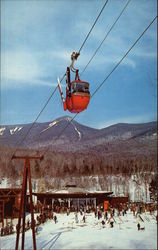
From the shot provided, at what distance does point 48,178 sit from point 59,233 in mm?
73299

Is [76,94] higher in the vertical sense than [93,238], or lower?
higher

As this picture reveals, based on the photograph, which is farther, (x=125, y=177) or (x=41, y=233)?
(x=125, y=177)

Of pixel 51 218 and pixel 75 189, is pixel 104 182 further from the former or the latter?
pixel 51 218

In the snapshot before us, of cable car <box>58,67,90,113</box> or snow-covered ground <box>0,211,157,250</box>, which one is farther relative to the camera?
snow-covered ground <box>0,211,157,250</box>

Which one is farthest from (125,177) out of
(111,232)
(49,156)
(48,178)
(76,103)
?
(76,103)

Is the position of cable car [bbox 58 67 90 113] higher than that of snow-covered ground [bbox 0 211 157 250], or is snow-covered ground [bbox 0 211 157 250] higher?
cable car [bbox 58 67 90 113]

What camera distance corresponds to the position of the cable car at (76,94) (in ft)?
21.1

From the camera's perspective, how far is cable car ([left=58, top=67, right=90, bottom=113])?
6432 mm

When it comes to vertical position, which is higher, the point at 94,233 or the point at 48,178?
the point at 94,233

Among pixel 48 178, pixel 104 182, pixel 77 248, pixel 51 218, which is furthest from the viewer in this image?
pixel 48 178

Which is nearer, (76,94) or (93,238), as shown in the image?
(76,94)

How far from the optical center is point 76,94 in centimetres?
640

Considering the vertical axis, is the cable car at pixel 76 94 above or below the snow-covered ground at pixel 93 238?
above

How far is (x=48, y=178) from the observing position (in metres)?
90.1
